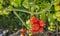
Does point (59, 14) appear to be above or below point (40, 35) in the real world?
above

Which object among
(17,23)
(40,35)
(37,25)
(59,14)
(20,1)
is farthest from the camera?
(17,23)

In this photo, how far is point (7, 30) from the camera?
63.7 inches

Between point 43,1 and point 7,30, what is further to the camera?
point 7,30

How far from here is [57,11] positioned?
85 centimetres

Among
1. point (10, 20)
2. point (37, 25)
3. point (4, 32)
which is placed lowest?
point (4, 32)

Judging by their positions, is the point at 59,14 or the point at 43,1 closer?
the point at 59,14

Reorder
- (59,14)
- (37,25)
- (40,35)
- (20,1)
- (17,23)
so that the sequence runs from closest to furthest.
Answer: (37,25)
(59,14)
(20,1)
(40,35)
(17,23)

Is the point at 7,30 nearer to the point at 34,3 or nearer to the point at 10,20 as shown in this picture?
the point at 10,20

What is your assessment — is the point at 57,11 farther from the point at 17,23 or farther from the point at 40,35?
the point at 17,23

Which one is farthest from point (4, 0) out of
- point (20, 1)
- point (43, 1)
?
point (43, 1)

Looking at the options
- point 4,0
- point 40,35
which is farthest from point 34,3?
point 40,35

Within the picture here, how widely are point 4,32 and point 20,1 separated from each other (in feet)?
2.39

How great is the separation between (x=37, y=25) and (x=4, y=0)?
1.23 feet

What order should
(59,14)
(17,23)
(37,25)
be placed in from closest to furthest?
(37,25), (59,14), (17,23)
